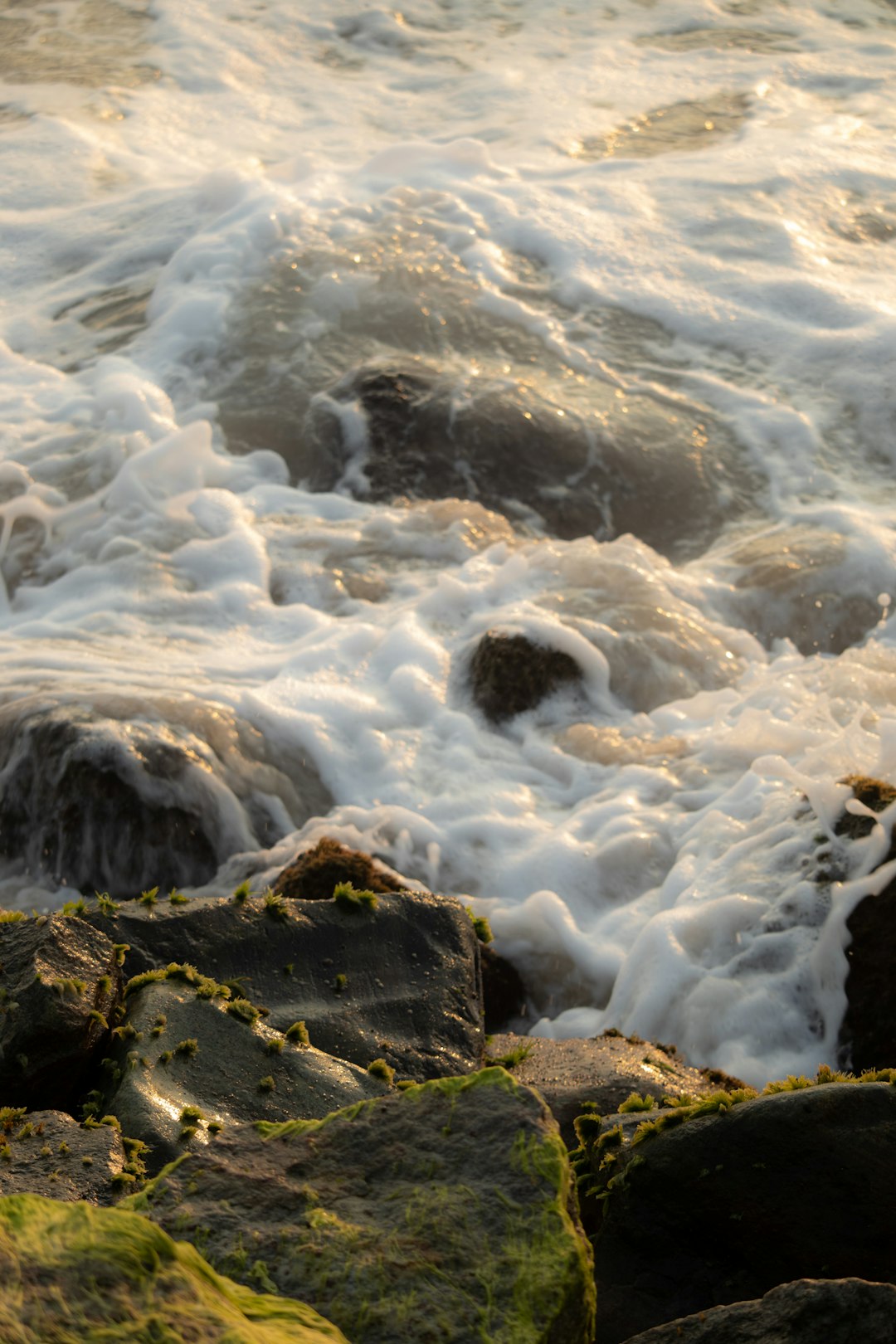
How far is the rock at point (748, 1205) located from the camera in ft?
8.55

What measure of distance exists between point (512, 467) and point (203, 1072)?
19.3ft

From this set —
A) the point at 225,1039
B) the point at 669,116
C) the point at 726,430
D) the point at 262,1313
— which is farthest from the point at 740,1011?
the point at 669,116

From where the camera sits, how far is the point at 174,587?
7.48 metres

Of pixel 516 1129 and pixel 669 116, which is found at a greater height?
pixel 516 1129

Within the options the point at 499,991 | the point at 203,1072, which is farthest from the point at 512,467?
the point at 203,1072

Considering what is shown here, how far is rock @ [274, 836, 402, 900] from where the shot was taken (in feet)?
15.8

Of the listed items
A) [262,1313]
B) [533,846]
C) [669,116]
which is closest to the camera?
[262,1313]

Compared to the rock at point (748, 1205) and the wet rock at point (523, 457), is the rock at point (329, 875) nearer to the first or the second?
the rock at point (748, 1205)

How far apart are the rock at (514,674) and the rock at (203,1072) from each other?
3618 millimetres

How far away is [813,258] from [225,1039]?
31.0 ft

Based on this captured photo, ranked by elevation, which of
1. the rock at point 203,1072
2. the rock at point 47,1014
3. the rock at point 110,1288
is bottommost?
the rock at point 203,1072

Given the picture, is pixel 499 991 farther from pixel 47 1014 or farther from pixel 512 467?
pixel 512 467

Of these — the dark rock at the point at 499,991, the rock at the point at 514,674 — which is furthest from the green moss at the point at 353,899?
the rock at the point at 514,674

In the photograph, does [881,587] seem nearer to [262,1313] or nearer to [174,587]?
[174,587]
